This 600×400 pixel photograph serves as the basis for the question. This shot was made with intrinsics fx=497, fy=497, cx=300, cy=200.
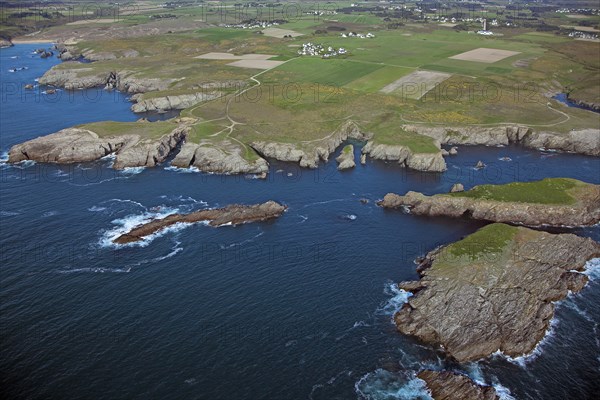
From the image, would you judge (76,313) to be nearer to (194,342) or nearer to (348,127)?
(194,342)

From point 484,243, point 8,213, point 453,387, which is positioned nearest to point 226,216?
point 8,213

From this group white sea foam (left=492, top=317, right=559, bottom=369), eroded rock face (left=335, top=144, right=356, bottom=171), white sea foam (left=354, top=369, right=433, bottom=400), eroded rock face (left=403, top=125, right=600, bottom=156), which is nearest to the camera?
white sea foam (left=354, top=369, right=433, bottom=400)

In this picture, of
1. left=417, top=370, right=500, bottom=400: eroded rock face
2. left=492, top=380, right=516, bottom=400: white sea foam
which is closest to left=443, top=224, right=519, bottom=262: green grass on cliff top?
left=492, top=380, right=516, bottom=400: white sea foam

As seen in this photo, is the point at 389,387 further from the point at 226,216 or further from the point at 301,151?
the point at 301,151

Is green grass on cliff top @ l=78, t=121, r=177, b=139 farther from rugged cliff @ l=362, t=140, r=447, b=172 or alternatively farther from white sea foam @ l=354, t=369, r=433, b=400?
white sea foam @ l=354, t=369, r=433, b=400

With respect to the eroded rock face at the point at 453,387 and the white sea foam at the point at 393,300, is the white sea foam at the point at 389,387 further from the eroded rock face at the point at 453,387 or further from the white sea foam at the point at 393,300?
the white sea foam at the point at 393,300

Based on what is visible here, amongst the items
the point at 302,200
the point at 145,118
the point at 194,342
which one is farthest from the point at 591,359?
the point at 145,118
